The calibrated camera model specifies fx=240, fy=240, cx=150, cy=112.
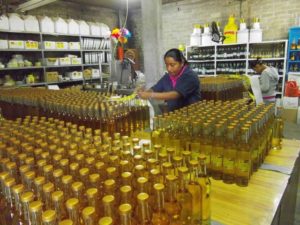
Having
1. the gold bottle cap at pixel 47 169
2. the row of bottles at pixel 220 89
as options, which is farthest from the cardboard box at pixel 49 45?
the gold bottle cap at pixel 47 169

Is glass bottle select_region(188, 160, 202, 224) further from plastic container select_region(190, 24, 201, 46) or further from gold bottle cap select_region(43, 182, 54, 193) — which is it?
plastic container select_region(190, 24, 201, 46)

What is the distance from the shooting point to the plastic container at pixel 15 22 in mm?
5242

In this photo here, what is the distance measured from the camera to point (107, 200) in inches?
24.2

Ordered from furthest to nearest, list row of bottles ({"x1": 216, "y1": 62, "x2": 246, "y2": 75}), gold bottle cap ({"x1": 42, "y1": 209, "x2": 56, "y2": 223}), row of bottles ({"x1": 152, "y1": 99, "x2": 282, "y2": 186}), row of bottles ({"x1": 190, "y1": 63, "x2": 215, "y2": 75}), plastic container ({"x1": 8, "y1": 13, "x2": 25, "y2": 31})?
row of bottles ({"x1": 190, "y1": 63, "x2": 215, "y2": 75}) → row of bottles ({"x1": 216, "y1": 62, "x2": 246, "y2": 75}) → plastic container ({"x1": 8, "y1": 13, "x2": 25, "y2": 31}) → row of bottles ({"x1": 152, "y1": 99, "x2": 282, "y2": 186}) → gold bottle cap ({"x1": 42, "y1": 209, "x2": 56, "y2": 223})

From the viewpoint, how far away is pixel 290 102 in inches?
213

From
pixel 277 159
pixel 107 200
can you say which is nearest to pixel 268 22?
pixel 277 159

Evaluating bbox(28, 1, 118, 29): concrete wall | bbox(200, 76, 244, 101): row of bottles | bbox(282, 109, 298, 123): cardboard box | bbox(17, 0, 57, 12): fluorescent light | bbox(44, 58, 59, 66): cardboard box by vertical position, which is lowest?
bbox(282, 109, 298, 123): cardboard box

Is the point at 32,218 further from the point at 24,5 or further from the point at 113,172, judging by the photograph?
the point at 24,5

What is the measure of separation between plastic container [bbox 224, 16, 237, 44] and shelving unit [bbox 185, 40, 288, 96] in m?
0.21

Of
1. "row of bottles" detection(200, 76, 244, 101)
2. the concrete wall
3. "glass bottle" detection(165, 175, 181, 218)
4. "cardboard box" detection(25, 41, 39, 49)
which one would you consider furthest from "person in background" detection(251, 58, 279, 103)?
the concrete wall

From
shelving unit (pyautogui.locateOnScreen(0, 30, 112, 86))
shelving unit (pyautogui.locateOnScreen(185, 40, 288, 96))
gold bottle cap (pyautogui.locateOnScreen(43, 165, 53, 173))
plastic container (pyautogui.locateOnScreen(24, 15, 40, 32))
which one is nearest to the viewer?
gold bottle cap (pyautogui.locateOnScreen(43, 165, 53, 173))

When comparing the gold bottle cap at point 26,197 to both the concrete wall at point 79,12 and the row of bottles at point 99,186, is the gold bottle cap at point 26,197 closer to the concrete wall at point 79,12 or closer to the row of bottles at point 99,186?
the row of bottles at point 99,186

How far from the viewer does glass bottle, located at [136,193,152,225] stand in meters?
0.62

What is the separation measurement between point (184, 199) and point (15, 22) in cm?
596
